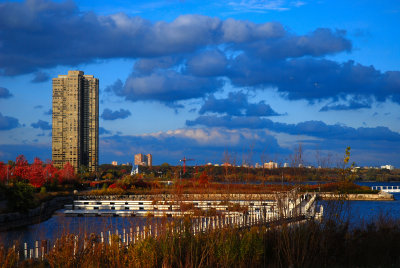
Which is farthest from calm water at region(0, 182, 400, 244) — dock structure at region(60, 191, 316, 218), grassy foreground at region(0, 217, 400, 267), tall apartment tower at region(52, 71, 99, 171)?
tall apartment tower at region(52, 71, 99, 171)

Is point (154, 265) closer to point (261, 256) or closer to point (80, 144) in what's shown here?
point (261, 256)

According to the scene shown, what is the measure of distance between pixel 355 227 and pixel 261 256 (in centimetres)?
257

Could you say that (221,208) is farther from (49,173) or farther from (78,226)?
(49,173)

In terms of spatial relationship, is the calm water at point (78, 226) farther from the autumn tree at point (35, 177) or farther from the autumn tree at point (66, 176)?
the autumn tree at point (66, 176)

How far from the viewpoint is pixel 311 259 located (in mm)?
7430

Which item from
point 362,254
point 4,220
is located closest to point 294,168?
point 362,254

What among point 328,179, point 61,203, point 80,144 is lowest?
Answer: point 61,203

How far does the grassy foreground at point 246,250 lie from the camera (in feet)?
21.6

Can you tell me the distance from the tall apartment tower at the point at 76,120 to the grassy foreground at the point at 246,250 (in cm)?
7947

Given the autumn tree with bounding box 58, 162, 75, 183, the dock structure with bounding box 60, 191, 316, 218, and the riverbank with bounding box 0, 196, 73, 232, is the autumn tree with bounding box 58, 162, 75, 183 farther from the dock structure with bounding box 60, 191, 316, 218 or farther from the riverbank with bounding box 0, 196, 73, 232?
the riverbank with bounding box 0, 196, 73, 232

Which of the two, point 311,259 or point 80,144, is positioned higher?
point 80,144

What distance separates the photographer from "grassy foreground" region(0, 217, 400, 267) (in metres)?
6.59

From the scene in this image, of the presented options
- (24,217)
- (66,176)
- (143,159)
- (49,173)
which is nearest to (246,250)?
(24,217)

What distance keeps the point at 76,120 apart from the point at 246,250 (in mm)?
83023
